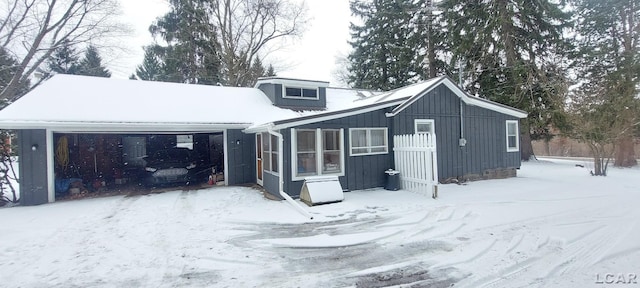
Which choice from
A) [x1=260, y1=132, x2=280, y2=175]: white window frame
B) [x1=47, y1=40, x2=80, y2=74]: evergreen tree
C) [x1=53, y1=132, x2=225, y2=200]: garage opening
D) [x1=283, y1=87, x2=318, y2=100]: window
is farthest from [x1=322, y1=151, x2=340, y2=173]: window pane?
[x1=47, y1=40, x2=80, y2=74]: evergreen tree

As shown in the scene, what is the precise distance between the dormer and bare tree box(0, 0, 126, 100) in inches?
420

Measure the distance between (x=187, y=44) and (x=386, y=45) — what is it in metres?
14.3

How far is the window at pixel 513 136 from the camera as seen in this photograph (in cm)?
1164

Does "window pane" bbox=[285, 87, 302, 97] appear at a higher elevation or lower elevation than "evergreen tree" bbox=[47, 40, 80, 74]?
lower

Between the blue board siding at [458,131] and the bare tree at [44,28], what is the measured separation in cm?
1725

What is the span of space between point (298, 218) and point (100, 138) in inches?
426

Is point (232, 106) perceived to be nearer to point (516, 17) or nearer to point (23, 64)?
point (23, 64)

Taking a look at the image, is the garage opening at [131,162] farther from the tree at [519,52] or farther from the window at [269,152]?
the tree at [519,52]

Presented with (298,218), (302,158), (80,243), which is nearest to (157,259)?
(80,243)

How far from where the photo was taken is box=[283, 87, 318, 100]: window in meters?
13.2

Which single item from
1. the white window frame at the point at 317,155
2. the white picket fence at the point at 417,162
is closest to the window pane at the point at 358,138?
the white window frame at the point at 317,155

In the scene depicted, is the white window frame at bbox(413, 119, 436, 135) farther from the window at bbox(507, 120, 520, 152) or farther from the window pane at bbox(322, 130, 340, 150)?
the window at bbox(507, 120, 520, 152)

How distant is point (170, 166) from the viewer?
519 inches

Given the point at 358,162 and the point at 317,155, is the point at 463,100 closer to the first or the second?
the point at 358,162
